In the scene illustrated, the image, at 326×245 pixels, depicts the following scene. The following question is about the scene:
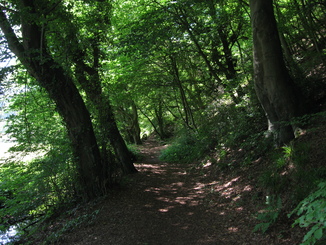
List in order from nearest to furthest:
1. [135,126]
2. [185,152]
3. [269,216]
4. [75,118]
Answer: [269,216], [75,118], [185,152], [135,126]

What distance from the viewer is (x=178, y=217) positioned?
583cm

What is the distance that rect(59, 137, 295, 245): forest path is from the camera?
466 cm

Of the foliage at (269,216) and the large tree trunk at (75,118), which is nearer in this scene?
the foliage at (269,216)

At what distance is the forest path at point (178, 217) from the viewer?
15.3ft

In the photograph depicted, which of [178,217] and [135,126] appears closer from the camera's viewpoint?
[178,217]

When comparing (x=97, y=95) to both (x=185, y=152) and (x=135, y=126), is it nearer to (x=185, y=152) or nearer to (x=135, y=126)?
(x=185, y=152)

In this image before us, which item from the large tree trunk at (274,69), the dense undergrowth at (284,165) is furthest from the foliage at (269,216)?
the large tree trunk at (274,69)

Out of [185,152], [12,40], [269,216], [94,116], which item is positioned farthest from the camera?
[185,152]

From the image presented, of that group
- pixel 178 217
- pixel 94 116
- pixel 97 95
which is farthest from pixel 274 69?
pixel 94 116

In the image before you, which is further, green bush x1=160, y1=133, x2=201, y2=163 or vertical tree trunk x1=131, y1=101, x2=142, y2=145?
vertical tree trunk x1=131, y1=101, x2=142, y2=145

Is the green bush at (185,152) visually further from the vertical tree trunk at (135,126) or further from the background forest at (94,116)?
the vertical tree trunk at (135,126)

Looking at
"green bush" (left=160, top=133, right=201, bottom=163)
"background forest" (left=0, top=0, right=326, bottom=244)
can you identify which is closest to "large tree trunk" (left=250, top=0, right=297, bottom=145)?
"background forest" (left=0, top=0, right=326, bottom=244)

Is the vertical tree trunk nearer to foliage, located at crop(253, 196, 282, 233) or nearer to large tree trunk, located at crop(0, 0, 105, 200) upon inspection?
large tree trunk, located at crop(0, 0, 105, 200)

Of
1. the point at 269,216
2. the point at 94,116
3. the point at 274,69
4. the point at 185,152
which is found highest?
the point at 94,116
